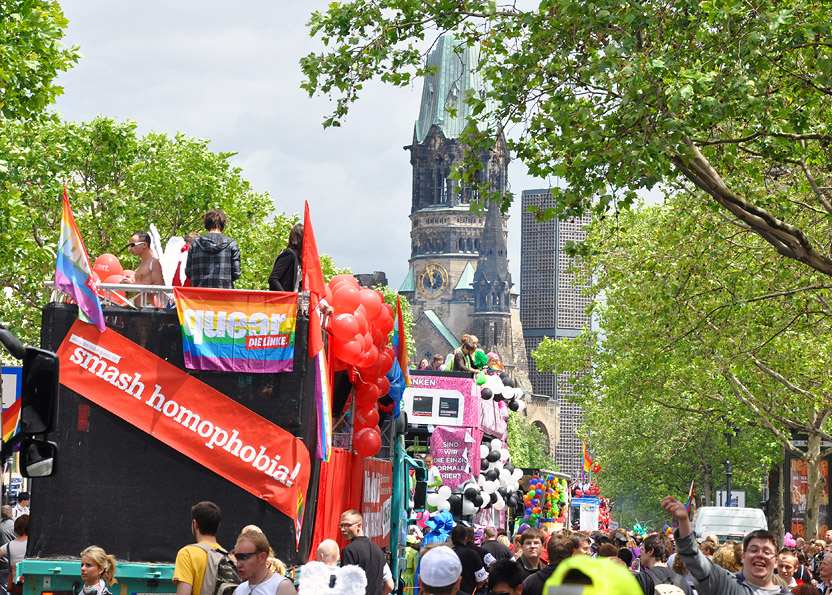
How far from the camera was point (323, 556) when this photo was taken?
803 cm

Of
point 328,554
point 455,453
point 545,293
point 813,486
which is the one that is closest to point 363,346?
point 328,554

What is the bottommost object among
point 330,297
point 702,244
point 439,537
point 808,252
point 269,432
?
point 439,537

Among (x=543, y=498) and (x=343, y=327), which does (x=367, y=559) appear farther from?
(x=543, y=498)

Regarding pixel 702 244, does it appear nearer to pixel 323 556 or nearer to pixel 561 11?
pixel 561 11

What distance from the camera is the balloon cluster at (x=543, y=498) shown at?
35.6 m

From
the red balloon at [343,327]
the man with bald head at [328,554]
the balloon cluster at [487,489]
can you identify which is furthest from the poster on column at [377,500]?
the balloon cluster at [487,489]

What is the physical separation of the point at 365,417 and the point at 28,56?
760 centimetres

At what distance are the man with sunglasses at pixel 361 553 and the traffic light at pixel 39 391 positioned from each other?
3.30m

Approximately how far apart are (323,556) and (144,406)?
6.30 feet

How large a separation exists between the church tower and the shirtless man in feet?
523

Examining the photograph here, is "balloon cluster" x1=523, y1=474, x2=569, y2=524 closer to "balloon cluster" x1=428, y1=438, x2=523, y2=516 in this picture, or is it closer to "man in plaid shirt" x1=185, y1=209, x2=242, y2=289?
"balloon cluster" x1=428, y1=438, x2=523, y2=516

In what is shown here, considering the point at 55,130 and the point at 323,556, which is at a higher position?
the point at 55,130

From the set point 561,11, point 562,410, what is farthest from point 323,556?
point 562,410

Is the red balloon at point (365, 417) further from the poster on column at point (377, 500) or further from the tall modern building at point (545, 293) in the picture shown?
the tall modern building at point (545, 293)
